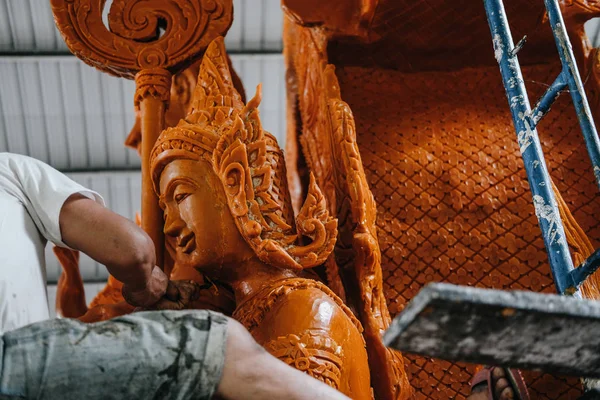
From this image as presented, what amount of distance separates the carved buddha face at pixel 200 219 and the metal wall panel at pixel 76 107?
5.41m

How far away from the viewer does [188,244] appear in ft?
8.34

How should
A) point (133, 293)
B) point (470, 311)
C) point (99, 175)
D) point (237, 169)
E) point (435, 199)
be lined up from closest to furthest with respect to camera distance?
point (470, 311)
point (133, 293)
point (237, 169)
point (435, 199)
point (99, 175)

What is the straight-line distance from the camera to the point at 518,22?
3.23 meters

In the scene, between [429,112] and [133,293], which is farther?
[429,112]

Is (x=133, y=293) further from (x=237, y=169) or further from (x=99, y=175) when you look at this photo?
(x=99, y=175)

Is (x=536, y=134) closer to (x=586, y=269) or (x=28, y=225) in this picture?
(x=586, y=269)

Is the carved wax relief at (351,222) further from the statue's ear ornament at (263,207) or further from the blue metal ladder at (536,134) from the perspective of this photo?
the blue metal ladder at (536,134)

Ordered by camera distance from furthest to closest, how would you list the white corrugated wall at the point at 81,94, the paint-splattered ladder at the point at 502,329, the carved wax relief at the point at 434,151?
the white corrugated wall at the point at 81,94
the carved wax relief at the point at 434,151
the paint-splattered ladder at the point at 502,329

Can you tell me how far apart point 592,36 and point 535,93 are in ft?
16.8

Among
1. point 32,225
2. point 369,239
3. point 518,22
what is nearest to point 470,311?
point 32,225

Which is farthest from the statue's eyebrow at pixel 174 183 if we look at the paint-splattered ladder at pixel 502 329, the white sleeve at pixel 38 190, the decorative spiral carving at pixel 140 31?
the paint-splattered ladder at pixel 502 329

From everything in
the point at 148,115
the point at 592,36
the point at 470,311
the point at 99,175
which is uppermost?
→ the point at 470,311

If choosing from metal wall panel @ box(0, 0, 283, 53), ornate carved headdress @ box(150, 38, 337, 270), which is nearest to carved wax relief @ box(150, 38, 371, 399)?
ornate carved headdress @ box(150, 38, 337, 270)

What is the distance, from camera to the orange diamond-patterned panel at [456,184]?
2812 millimetres
